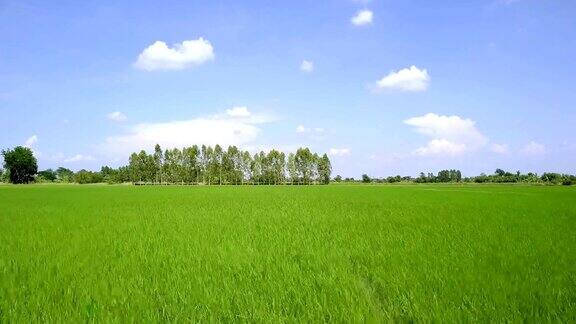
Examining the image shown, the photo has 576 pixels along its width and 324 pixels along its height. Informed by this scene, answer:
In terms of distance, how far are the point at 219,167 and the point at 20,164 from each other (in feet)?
150

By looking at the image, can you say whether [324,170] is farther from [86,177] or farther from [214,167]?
[86,177]

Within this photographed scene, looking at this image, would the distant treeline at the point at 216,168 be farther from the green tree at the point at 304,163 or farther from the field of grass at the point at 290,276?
the field of grass at the point at 290,276

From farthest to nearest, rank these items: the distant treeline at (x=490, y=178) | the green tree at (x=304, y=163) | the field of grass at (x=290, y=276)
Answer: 1. the green tree at (x=304, y=163)
2. the distant treeline at (x=490, y=178)
3. the field of grass at (x=290, y=276)

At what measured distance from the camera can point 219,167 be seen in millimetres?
104812

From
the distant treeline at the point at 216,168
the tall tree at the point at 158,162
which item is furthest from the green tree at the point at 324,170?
the tall tree at the point at 158,162

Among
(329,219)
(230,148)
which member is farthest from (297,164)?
(329,219)

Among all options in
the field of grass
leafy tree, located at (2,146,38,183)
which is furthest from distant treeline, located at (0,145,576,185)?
the field of grass

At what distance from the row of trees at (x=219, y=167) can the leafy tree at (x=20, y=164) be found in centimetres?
2222

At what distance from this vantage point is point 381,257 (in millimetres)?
6141

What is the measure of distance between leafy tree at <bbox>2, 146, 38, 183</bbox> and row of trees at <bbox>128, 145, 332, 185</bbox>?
22224 millimetres

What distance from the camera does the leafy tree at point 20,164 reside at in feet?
319

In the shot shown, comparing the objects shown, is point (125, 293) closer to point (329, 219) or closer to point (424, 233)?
point (424, 233)

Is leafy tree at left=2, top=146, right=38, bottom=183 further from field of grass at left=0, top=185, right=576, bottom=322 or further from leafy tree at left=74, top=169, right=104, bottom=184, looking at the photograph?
field of grass at left=0, top=185, right=576, bottom=322

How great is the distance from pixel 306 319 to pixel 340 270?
1.92 meters
